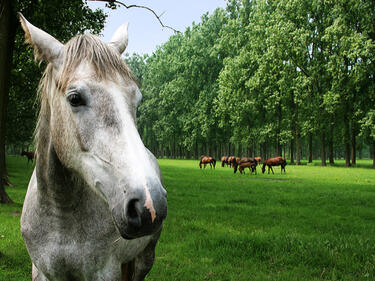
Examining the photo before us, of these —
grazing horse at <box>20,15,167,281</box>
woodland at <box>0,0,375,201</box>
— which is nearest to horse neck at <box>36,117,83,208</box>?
grazing horse at <box>20,15,167,281</box>

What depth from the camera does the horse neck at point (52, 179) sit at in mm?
2205

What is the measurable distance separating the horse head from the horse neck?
3.1 inches

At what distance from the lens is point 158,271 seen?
485 cm

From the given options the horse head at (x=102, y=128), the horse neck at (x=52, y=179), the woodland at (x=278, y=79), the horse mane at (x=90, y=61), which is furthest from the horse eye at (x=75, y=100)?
the woodland at (x=278, y=79)

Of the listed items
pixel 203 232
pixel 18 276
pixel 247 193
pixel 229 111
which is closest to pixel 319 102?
pixel 229 111

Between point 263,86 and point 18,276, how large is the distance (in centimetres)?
3803

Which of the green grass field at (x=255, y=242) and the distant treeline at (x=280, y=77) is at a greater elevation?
the distant treeline at (x=280, y=77)

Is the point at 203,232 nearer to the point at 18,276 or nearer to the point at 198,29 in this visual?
the point at 18,276

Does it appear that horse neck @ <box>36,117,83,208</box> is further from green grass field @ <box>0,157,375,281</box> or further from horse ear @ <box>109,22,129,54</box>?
green grass field @ <box>0,157,375,281</box>

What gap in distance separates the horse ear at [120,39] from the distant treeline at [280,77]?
30999 mm

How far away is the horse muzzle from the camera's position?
1.45 m

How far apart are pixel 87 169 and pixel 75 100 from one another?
0.41 metres

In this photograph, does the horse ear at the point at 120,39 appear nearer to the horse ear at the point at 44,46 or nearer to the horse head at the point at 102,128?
the horse head at the point at 102,128

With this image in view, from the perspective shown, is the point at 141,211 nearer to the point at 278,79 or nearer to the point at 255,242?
the point at 255,242
